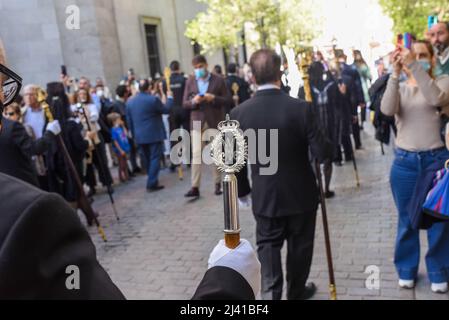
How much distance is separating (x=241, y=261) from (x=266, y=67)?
7.52ft

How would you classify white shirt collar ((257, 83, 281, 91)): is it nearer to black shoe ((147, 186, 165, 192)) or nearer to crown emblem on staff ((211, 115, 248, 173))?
crown emblem on staff ((211, 115, 248, 173))

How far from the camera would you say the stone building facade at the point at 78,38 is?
1123 cm

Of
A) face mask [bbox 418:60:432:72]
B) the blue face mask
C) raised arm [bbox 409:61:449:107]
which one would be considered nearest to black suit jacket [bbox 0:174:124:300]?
raised arm [bbox 409:61:449:107]

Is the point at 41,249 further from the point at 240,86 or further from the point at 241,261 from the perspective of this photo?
the point at 240,86

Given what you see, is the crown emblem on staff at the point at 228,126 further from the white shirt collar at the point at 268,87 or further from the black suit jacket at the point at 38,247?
the white shirt collar at the point at 268,87

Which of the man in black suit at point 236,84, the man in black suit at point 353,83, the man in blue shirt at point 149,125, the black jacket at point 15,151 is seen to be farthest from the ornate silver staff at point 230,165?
the man in black suit at point 236,84

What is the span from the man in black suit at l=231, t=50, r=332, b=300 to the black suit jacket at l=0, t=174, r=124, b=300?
8.28ft

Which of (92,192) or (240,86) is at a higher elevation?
(240,86)

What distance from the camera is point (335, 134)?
7.59 meters

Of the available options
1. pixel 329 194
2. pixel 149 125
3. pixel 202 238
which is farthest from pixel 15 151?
pixel 329 194

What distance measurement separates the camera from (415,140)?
3.69 meters

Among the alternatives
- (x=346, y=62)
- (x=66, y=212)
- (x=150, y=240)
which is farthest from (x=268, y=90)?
(x=346, y=62)
